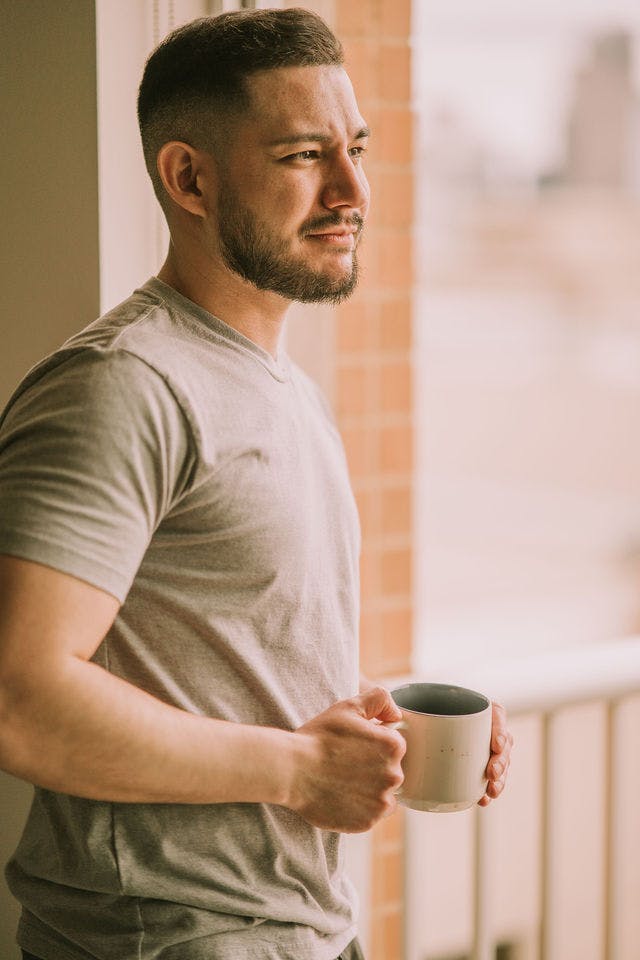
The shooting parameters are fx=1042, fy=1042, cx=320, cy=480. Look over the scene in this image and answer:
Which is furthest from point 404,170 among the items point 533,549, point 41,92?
point 533,549

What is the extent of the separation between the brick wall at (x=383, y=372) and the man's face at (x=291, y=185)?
0.64 meters

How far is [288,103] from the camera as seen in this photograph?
0.99 m

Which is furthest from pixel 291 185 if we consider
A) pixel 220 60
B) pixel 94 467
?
pixel 94 467

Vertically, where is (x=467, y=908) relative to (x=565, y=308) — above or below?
below

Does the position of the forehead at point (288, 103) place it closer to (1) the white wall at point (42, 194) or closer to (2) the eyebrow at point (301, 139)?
(2) the eyebrow at point (301, 139)

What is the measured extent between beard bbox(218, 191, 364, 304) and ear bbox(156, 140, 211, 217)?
30mm

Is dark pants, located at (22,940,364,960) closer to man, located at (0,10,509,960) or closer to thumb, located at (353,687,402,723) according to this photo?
man, located at (0,10,509,960)

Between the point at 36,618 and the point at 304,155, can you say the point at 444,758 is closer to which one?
the point at 36,618

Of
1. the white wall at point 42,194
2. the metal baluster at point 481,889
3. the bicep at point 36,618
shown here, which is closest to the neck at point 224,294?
the white wall at point 42,194

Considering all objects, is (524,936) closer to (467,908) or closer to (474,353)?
(467,908)

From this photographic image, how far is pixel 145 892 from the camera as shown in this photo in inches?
36.1

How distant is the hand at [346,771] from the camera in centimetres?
92

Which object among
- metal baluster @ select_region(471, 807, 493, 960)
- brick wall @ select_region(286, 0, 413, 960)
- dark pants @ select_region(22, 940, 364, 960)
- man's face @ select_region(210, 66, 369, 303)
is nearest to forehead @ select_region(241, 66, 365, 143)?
man's face @ select_region(210, 66, 369, 303)

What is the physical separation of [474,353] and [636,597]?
8.99 meters
